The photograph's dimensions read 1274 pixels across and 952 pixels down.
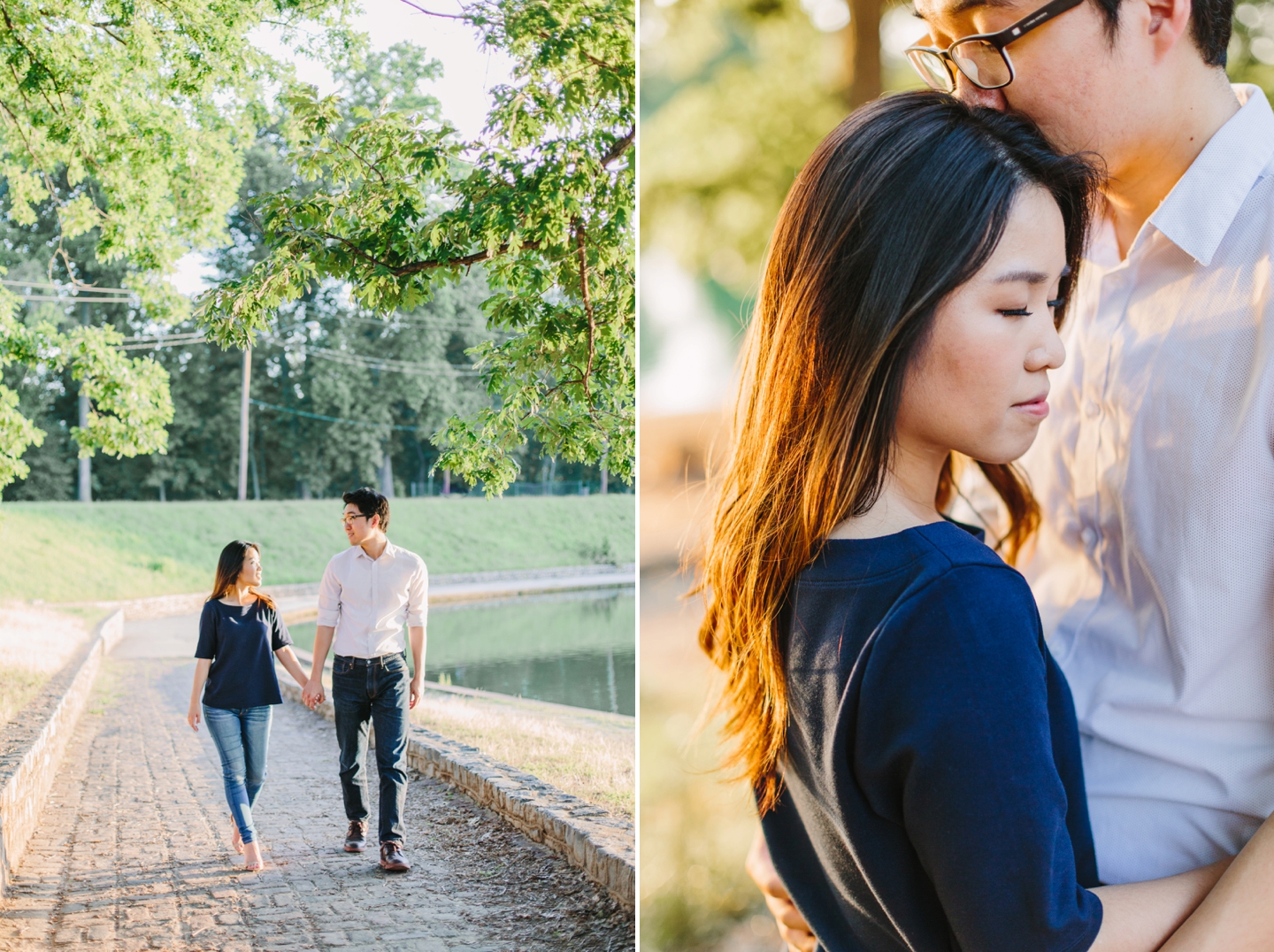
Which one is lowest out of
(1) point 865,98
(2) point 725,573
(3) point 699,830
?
(3) point 699,830

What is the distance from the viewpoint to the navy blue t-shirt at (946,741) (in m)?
0.77

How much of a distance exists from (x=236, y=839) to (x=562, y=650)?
0.85 metres

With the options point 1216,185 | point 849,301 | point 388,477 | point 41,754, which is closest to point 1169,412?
point 1216,185

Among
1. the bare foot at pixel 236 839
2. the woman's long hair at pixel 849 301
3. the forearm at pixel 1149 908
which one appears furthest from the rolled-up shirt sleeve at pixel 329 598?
the forearm at pixel 1149 908

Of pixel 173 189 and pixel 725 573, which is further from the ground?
pixel 173 189

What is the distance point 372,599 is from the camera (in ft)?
6.88

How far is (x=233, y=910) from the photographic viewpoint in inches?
74.4

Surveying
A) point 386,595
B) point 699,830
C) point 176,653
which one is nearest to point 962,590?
point 386,595

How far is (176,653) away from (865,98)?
6.28ft

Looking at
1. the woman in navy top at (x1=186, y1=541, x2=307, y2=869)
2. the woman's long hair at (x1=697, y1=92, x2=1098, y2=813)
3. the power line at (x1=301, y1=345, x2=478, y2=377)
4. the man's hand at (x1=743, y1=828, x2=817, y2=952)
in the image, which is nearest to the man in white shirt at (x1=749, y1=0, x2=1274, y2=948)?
the woman's long hair at (x1=697, y1=92, x2=1098, y2=813)

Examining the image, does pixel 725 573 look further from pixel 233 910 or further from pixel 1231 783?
pixel 233 910

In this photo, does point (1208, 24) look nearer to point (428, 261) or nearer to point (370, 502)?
point (428, 261)

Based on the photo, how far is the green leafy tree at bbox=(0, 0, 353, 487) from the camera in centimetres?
186

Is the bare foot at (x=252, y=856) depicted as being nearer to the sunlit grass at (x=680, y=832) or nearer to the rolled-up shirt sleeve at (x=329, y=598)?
the rolled-up shirt sleeve at (x=329, y=598)
